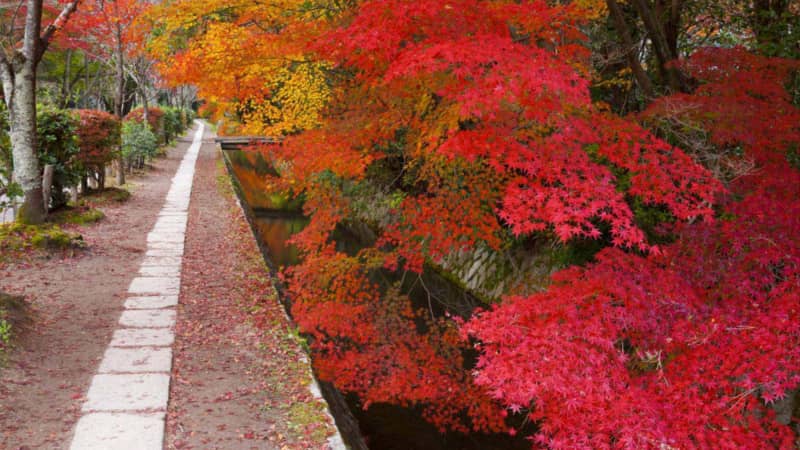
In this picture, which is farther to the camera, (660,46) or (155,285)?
(660,46)

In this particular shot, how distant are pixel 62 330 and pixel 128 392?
1694mm

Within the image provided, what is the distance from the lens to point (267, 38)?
998cm

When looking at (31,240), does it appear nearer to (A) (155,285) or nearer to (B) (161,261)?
(B) (161,261)

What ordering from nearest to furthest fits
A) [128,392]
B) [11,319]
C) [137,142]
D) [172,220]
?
[128,392] < [11,319] < [172,220] < [137,142]

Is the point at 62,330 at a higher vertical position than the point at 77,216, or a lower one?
lower

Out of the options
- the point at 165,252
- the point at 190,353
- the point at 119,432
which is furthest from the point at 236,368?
the point at 165,252

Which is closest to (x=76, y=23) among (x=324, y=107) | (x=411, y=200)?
(x=324, y=107)

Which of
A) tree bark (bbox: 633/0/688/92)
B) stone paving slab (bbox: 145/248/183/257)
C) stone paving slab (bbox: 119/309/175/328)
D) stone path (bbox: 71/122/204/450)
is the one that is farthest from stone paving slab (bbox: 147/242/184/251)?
tree bark (bbox: 633/0/688/92)

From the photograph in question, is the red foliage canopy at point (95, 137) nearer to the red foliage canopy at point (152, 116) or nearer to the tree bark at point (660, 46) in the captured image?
the red foliage canopy at point (152, 116)

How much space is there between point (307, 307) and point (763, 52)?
7.13m

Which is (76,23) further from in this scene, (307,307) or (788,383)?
(788,383)

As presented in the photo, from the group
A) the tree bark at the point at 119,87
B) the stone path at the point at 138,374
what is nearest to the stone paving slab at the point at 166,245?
the stone path at the point at 138,374

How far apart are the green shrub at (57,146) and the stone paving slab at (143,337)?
5821 mm

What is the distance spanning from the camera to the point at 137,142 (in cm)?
1834
